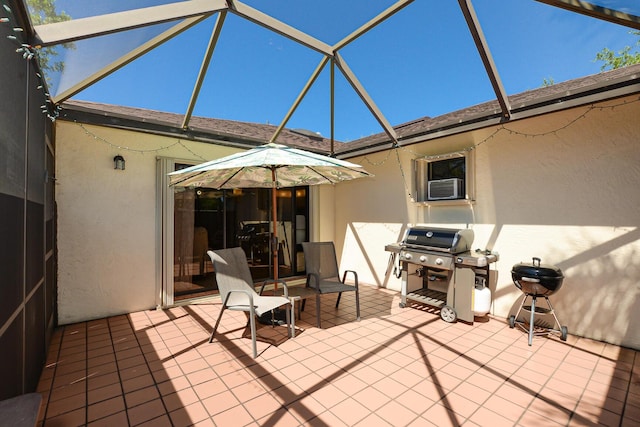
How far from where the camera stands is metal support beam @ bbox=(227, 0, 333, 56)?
354 centimetres

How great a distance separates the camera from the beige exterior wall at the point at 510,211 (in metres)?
3.79

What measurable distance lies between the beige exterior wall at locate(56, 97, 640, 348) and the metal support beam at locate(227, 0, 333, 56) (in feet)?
9.43

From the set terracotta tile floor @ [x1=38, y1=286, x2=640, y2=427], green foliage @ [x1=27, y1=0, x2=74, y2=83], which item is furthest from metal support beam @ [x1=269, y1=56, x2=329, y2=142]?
terracotta tile floor @ [x1=38, y1=286, x2=640, y2=427]

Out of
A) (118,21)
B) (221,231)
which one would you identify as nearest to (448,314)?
(221,231)

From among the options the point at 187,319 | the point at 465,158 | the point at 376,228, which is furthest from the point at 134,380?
the point at 465,158

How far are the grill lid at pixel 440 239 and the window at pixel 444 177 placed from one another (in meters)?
0.85

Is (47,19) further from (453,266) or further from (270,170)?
(453,266)

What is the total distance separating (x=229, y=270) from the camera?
4.12m

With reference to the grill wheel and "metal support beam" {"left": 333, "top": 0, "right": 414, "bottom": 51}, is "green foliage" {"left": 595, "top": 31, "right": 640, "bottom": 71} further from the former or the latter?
the grill wheel

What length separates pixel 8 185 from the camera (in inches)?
76.3

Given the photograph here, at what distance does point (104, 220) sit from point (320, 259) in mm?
3768

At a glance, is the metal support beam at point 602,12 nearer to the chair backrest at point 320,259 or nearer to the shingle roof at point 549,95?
the shingle roof at point 549,95

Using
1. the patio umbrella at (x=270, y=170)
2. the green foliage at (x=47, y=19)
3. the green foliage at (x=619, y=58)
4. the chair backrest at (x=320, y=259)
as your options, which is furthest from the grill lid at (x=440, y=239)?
the green foliage at (x=619, y=58)

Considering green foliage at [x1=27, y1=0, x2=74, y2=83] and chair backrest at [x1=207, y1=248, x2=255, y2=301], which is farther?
chair backrest at [x1=207, y1=248, x2=255, y2=301]
